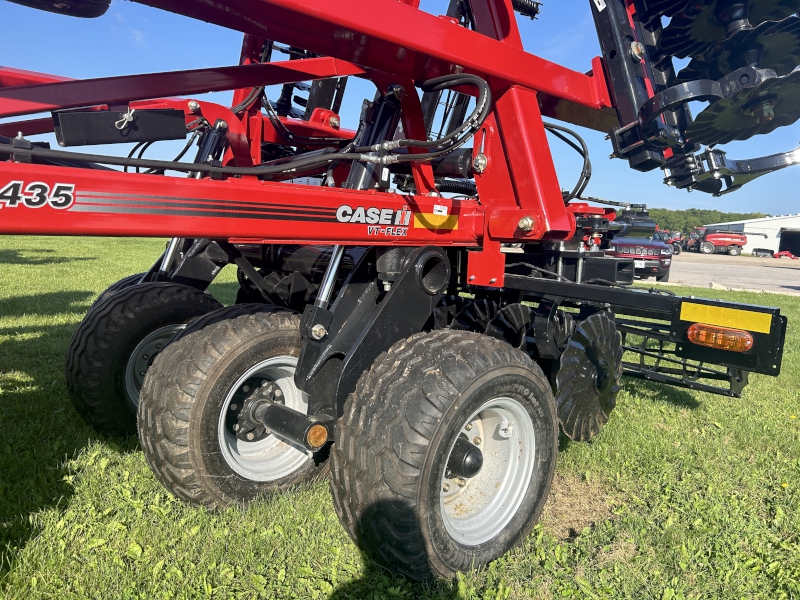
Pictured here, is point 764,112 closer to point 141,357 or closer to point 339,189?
point 339,189

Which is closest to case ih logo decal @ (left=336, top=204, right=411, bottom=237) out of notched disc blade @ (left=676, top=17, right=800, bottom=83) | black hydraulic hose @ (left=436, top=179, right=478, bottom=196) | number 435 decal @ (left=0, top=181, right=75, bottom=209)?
number 435 decal @ (left=0, top=181, right=75, bottom=209)

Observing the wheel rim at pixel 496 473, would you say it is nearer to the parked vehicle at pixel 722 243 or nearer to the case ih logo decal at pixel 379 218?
the case ih logo decal at pixel 379 218

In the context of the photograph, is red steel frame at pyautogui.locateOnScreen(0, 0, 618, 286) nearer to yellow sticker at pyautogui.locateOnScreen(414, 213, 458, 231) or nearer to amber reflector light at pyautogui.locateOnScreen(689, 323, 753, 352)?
yellow sticker at pyautogui.locateOnScreen(414, 213, 458, 231)

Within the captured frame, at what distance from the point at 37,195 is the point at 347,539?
182cm

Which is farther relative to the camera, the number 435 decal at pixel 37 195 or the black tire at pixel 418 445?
the black tire at pixel 418 445

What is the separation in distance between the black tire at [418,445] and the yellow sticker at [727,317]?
0.84 m

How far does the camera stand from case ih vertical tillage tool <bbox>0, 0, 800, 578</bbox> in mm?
2107

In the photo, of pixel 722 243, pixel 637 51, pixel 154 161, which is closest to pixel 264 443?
pixel 154 161

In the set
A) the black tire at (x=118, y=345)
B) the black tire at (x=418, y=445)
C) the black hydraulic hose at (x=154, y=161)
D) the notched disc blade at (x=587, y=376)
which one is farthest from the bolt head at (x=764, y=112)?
the black tire at (x=118, y=345)

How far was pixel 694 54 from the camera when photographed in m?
3.30

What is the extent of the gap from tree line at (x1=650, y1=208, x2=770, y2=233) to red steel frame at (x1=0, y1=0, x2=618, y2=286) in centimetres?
8242

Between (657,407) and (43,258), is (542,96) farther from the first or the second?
(43,258)

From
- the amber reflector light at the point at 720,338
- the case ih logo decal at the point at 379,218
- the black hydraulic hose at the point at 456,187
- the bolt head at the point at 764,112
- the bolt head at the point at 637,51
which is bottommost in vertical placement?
the amber reflector light at the point at 720,338

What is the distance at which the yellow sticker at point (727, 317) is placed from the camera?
8.30 ft
